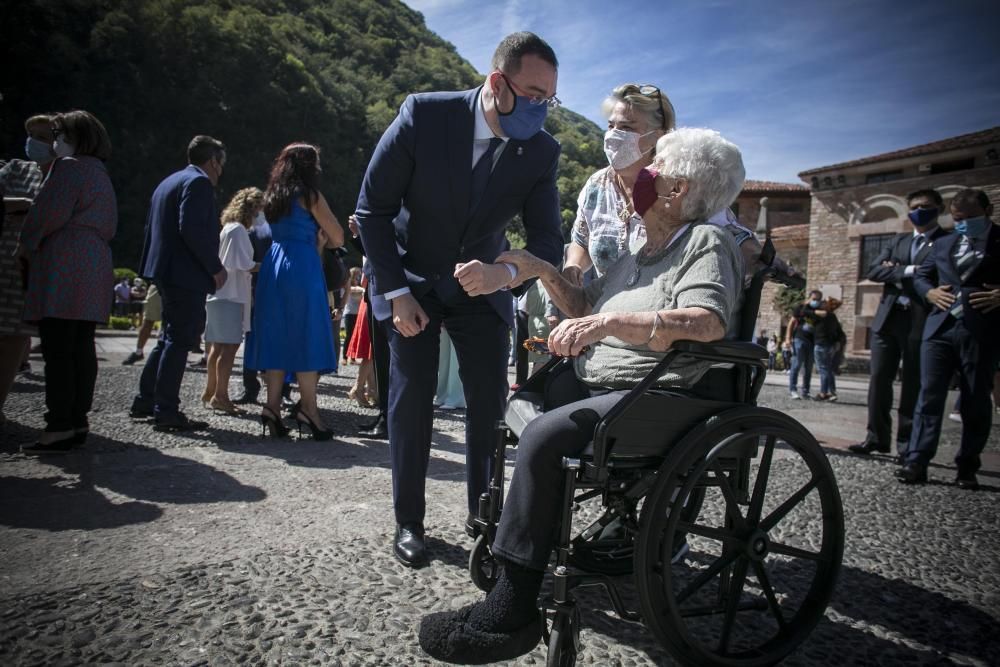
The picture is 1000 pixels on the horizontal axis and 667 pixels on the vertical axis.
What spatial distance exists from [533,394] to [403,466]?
2.18 ft

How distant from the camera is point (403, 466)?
2463 mm

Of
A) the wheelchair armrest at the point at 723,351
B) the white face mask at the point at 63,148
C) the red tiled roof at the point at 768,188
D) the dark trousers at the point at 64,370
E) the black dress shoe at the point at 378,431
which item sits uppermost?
the red tiled roof at the point at 768,188

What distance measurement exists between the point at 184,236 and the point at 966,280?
18.1 feet

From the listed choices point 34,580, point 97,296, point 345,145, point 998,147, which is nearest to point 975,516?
point 34,580

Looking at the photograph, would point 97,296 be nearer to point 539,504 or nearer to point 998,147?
point 539,504

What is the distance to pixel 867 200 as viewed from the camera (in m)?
29.1

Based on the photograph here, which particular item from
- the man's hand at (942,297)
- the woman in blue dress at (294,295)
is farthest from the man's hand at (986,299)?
the woman in blue dress at (294,295)

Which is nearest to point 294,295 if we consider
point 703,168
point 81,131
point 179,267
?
point 179,267

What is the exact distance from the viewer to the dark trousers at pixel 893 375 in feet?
16.4

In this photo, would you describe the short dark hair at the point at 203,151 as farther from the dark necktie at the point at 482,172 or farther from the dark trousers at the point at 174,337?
the dark necktie at the point at 482,172

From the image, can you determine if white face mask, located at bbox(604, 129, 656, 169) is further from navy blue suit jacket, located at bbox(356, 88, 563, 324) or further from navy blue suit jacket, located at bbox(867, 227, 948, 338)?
navy blue suit jacket, located at bbox(867, 227, 948, 338)

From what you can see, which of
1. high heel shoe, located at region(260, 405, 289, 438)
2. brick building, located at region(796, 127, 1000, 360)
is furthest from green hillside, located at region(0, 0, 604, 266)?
high heel shoe, located at region(260, 405, 289, 438)

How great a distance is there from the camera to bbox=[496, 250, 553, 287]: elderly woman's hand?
7.15 ft

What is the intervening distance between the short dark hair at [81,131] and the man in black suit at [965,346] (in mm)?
5582
